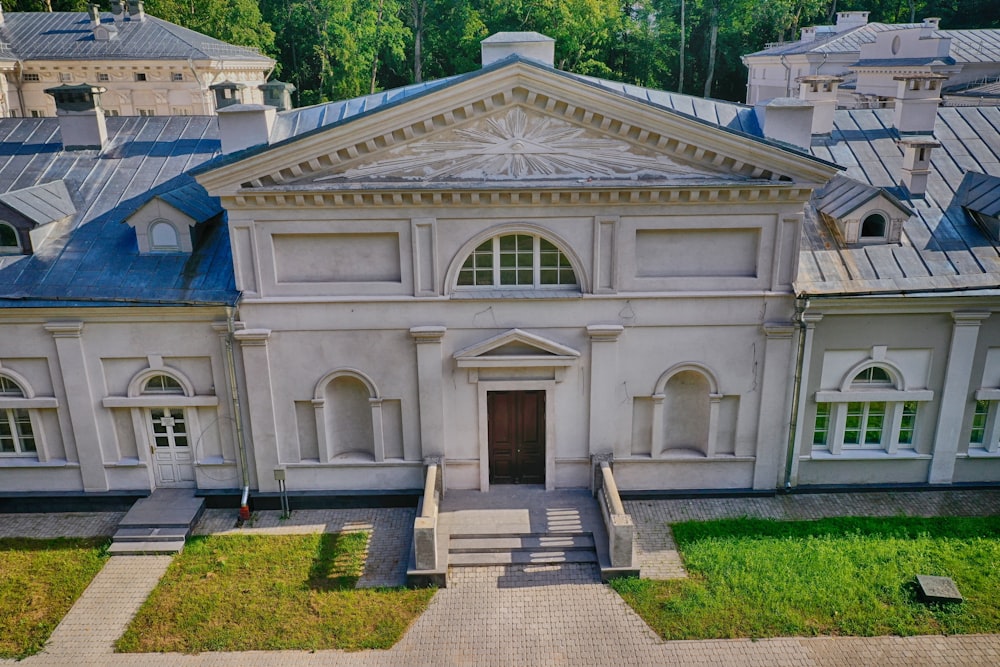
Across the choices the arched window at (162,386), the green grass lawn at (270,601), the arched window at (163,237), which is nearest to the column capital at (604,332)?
the green grass lawn at (270,601)

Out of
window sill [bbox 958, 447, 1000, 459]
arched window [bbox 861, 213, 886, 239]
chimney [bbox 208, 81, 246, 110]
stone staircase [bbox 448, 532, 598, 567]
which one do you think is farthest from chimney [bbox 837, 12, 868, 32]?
stone staircase [bbox 448, 532, 598, 567]

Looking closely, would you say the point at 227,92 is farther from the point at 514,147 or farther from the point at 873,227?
the point at 873,227

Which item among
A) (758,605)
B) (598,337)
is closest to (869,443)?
(758,605)

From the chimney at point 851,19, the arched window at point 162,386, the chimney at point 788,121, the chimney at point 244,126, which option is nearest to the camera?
the chimney at point 788,121

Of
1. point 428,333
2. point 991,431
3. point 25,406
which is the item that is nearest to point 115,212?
point 25,406

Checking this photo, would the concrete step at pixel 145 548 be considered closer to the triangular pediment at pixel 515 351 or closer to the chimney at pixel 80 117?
the triangular pediment at pixel 515 351

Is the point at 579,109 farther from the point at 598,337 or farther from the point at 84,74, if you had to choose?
the point at 84,74

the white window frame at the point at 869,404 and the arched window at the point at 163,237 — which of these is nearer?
the white window frame at the point at 869,404
